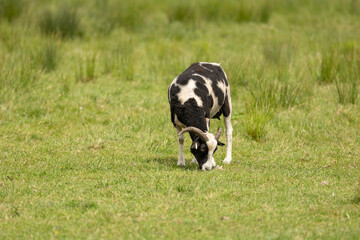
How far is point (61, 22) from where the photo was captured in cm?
1517

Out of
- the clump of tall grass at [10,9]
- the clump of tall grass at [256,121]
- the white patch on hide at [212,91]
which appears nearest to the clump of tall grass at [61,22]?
the clump of tall grass at [10,9]

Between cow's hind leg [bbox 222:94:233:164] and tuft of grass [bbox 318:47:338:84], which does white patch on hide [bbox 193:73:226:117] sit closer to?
cow's hind leg [bbox 222:94:233:164]

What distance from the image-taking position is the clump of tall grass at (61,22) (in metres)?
14.9

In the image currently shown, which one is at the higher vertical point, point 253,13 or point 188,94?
point 188,94

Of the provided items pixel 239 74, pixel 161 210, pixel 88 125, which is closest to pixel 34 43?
pixel 88 125

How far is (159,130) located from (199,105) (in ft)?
7.53

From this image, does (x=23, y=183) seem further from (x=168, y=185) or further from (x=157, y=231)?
(x=157, y=231)

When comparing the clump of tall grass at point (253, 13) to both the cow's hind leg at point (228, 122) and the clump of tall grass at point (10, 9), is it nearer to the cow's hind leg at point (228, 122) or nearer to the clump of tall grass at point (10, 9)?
the clump of tall grass at point (10, 9)

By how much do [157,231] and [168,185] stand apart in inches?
52.3

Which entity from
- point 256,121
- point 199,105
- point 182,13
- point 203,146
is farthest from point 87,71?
point 182,13

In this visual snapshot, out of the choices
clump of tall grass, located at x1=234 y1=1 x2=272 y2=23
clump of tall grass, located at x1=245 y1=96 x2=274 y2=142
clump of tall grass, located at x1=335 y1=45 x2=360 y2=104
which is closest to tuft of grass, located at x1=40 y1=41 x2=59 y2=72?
clump of tall grass, located at x1=245 y1=96 x2=274 y2=142

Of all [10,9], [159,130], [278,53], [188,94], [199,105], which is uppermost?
[188,94]

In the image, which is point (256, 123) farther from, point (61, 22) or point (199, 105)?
point (61, 22)

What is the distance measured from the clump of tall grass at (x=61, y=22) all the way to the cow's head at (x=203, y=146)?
858 cm
